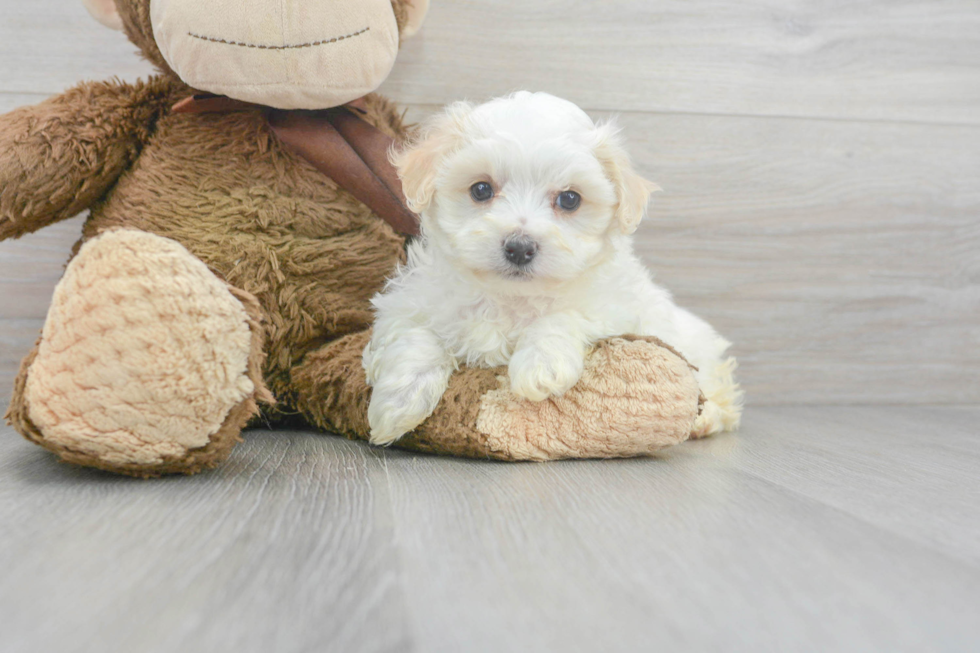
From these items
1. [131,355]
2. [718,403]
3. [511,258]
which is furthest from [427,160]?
[718,403]

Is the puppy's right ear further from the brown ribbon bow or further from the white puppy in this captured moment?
the brown ribbon bow

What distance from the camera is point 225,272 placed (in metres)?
1.24

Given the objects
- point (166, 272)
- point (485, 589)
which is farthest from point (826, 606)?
point (166, 272)

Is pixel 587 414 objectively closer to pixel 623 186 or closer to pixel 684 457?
pixel 684 457

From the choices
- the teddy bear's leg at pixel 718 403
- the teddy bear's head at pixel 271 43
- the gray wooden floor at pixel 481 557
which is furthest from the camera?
the teddy bear's leg at pixel 718 403

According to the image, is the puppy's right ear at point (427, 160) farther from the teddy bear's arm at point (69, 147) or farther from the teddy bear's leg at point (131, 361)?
the teddy bear's arm at point (69, 147)

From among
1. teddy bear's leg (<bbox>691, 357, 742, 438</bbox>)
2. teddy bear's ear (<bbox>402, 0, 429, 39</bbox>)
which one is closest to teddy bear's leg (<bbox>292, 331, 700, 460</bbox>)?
teddy bear's leg (<bbox>691, 357, 742, 438</bbox>)

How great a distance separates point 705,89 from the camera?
5.60 ft

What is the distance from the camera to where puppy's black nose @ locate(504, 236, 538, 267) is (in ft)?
3.35

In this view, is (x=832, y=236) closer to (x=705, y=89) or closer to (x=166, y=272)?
(x=705, y=89)

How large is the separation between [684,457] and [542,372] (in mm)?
307

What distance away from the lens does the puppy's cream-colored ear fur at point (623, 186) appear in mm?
1102

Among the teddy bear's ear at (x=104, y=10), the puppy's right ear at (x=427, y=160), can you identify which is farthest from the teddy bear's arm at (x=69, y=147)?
the puppy's right ear at (x=427, y=160)

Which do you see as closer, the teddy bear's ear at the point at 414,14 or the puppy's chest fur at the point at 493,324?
the puppy's chest fur at the point at 493,324
